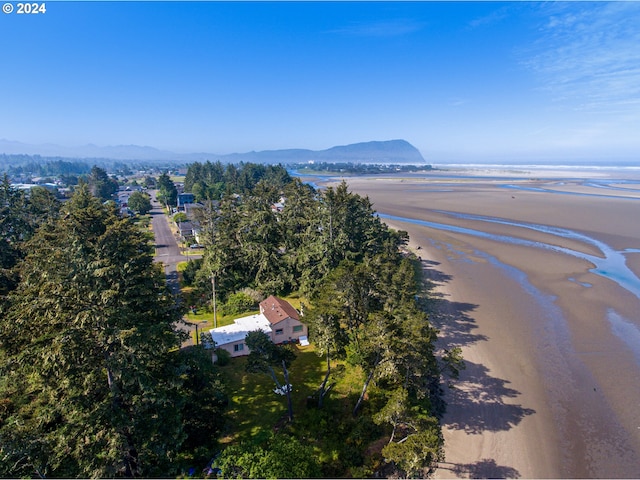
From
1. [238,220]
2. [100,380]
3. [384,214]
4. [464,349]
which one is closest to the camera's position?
[100,380]

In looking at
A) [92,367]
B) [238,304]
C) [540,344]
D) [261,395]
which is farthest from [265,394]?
[540,344]

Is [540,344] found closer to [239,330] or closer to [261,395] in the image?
[261,395]

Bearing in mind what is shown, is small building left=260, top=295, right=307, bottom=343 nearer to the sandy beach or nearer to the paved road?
the paved road

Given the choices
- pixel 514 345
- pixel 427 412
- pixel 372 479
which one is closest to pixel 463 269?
pixel 514 345

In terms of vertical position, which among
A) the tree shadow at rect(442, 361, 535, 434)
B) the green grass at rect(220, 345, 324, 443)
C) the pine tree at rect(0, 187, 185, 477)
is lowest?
the tree shadow at rect(442, 361, 535, 434)

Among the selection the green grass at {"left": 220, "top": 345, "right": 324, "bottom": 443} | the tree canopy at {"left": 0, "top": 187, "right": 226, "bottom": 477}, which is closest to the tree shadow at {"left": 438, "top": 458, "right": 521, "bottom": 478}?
the green grass at {"left": 220, "top": 345, "right": 324, "bottom": 443}

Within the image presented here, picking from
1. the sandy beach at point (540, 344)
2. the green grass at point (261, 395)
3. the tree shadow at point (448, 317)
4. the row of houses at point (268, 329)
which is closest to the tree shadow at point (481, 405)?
the sandy beach at point (540, 344)

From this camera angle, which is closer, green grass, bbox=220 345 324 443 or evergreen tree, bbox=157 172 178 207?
green grass, bbox=220 345 324 443

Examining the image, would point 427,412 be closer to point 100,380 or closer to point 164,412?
point 164,412
